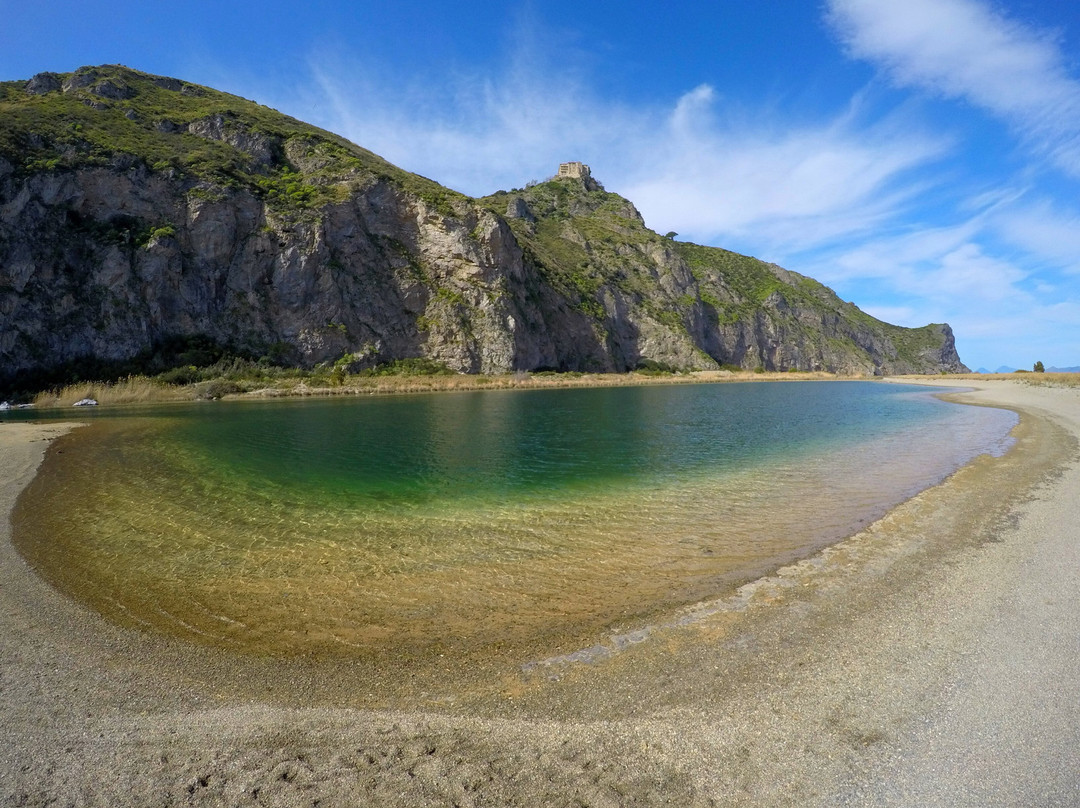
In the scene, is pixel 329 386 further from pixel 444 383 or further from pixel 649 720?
pixel 649 720

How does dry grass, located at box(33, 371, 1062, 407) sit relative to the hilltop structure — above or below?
below

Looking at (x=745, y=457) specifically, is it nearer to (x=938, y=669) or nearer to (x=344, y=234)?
(x=938, y=669)

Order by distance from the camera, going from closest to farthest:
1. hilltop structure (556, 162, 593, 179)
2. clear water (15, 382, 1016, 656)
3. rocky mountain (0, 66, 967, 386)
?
1. clear water (15, 382, 1016, 656)
2. rocky mountain (0, 66, 967, 386)
3. hilltop structure (556, 162, 593, 179)

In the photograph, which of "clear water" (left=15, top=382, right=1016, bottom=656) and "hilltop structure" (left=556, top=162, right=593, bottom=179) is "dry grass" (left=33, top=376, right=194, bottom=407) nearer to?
"clear water" (left=15, top=382, right=1016, bottom=656)

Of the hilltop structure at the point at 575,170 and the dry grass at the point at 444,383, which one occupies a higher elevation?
the hilltop structure at the point at 575,170

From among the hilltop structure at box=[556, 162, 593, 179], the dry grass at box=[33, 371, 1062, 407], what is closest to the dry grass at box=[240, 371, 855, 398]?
the dry grass at box=[33, 371, 1062, 407]

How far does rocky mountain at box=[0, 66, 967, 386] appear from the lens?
5509 centimetres

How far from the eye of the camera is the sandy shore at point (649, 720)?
3.71 m

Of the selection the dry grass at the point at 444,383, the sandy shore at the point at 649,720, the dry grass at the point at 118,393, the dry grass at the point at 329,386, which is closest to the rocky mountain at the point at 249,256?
the dry grass at the point at 118,393

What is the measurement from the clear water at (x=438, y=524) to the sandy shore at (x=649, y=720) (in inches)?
37.9

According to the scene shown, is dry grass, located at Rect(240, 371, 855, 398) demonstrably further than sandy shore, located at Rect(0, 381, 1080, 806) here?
Yes

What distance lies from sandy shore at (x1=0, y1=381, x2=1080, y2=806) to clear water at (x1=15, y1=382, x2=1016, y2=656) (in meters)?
0.96

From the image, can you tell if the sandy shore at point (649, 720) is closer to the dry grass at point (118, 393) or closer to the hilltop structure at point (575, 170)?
the dry grass at point (118, 393)

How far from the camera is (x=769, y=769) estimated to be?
388 cm
